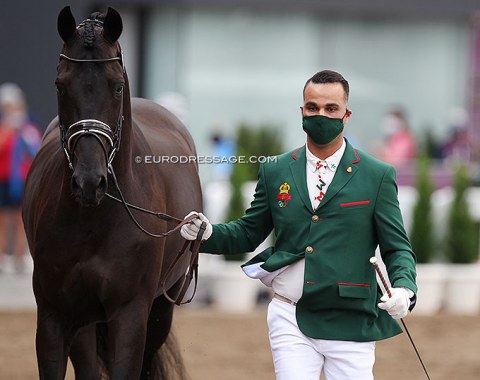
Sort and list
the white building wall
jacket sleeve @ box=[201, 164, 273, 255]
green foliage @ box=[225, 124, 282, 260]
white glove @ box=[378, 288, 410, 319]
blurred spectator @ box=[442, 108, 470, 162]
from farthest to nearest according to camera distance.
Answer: the white building wall → blurred spectator @ box=[442, 108, 470, 162] → green foliage @ box=[225, 124, 282, 260] → jacket sleeve @ box=[201, 164, 273, 255] → white glove @ box=[378, 288, 410, 319]

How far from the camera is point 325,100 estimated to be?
4.31 meters

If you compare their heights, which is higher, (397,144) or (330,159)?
(330,159)

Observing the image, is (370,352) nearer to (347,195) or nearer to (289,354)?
(289,354)

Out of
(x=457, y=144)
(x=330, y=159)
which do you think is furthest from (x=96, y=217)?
(x=457, y=144)

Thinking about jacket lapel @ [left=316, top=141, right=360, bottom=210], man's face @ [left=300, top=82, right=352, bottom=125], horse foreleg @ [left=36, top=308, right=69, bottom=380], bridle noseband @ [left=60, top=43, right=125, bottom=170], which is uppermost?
man's face @ [left=300, top=82, right=352, bottom=125]

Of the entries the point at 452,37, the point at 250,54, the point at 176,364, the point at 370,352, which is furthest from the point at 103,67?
the point at 452,37

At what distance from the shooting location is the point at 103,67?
4.51 m

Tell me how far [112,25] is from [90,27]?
0.29ft

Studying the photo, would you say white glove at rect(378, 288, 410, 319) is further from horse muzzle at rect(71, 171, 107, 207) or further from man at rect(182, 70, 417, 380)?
horse muzzle at rect(71, 171, 107, 207)

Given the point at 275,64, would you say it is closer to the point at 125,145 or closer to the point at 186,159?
the point at 186,159

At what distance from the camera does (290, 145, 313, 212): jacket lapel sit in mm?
4402

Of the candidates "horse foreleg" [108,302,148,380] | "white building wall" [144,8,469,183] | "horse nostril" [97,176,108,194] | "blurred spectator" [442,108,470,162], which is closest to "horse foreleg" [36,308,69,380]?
"horse foreleg" [108,302,148,380]

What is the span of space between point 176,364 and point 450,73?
1327 cm

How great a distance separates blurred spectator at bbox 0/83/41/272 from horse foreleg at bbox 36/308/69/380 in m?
6.94
